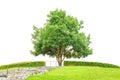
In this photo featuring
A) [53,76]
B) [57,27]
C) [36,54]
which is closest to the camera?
[53,76]

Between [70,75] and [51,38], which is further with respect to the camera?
[51,38]

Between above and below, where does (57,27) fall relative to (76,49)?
above

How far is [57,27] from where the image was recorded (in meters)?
69.4

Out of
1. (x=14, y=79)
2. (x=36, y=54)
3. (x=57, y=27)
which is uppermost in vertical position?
(x=57, y=27)

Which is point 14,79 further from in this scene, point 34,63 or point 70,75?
point 34,63

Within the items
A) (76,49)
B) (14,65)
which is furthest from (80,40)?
(14,65)

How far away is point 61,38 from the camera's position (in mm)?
69438

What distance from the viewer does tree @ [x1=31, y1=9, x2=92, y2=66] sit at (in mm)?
69938

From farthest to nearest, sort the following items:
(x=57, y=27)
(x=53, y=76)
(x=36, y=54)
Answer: (x=36, y=54) < (x=57, y=27) < (x=53, y=76)

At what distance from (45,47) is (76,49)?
269 inches

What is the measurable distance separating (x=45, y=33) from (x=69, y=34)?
5239mm

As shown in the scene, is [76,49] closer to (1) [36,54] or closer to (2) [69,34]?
(2) [69,34]

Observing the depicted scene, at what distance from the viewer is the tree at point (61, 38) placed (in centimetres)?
6994

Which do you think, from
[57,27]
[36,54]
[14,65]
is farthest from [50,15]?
[14,65]
